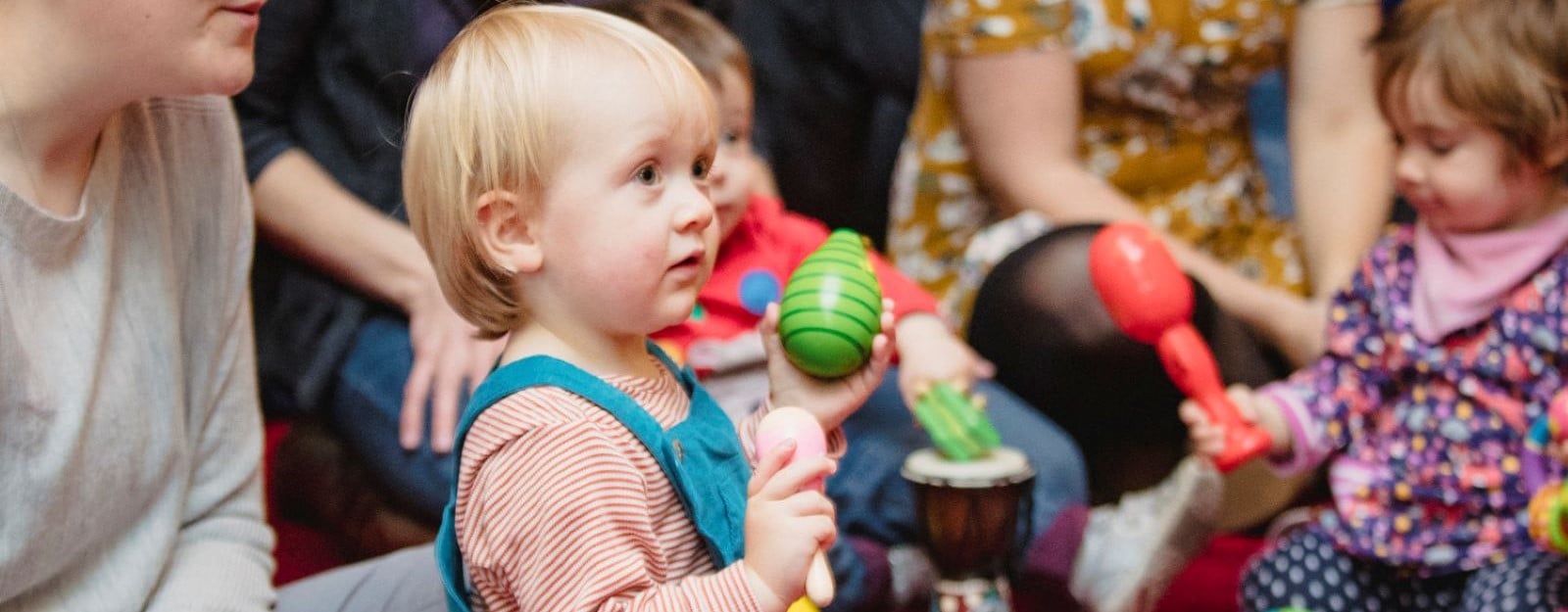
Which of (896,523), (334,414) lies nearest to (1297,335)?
(896,523)

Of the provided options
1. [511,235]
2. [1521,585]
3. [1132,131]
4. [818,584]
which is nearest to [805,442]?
[818,584]

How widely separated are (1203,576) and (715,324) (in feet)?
2.02

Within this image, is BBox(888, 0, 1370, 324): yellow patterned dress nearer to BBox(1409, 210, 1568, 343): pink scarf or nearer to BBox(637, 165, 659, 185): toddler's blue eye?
BBox(1409, 210, 1568, 343): pink scarf

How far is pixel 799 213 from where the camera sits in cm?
191

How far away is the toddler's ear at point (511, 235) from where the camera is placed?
0.84 meters

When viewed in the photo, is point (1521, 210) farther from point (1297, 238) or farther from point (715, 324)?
point (715, 324)

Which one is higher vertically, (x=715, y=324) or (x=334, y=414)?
(x=715, y=324)

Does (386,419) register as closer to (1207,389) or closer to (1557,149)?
(1207,389)

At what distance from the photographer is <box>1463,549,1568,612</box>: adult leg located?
1163mm

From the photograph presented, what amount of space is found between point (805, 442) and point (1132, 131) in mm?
995

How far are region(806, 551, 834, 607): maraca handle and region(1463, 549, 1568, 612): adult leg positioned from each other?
0.65 m

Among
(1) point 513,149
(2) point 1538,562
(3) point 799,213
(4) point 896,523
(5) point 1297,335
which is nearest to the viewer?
(1) point 513,149

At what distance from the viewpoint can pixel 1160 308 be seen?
1188mm

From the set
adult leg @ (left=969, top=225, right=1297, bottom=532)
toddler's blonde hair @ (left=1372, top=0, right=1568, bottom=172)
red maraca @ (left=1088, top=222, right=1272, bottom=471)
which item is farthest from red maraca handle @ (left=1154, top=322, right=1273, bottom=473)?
toddler's blonde hair @ (left=1372, top=0, right=1568, bottom=172)
